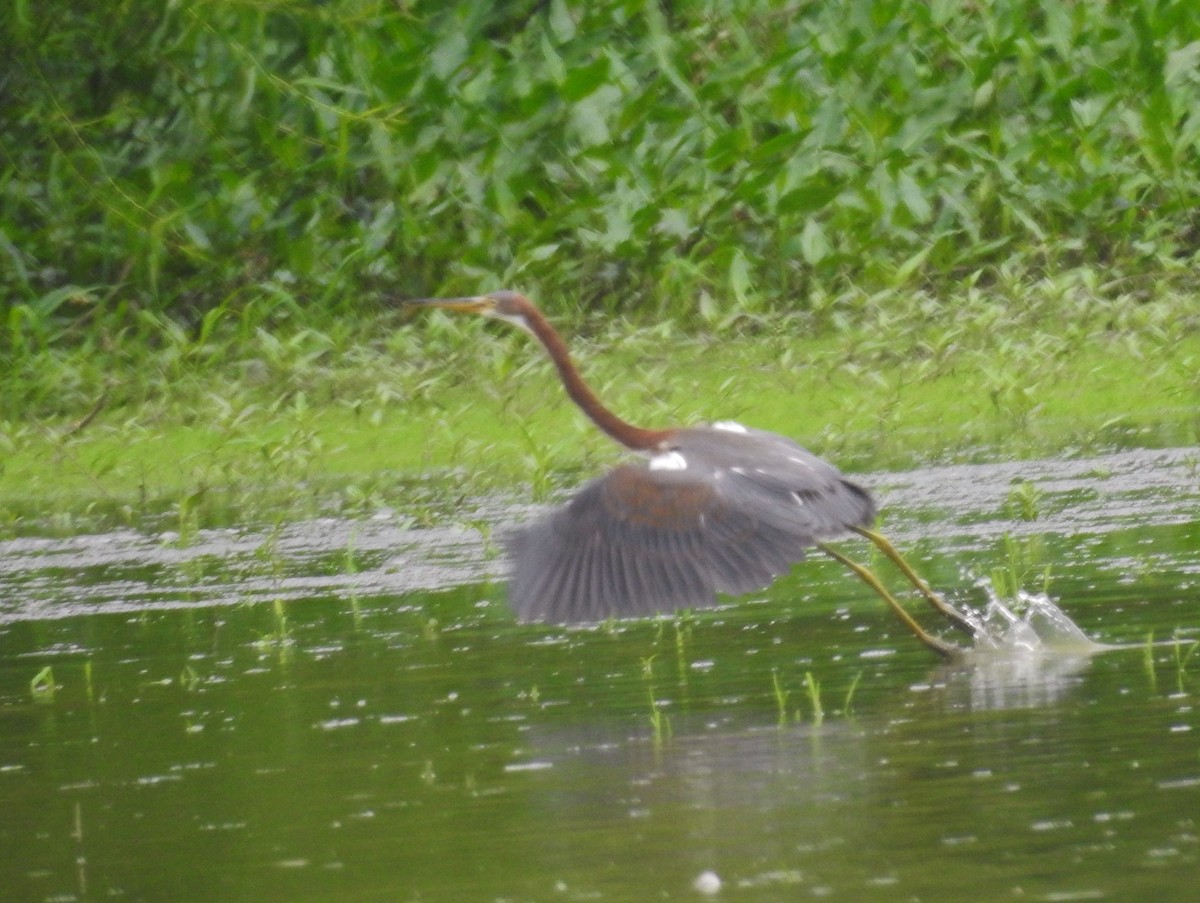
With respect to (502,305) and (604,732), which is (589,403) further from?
(604,732)

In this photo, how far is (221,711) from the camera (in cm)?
598

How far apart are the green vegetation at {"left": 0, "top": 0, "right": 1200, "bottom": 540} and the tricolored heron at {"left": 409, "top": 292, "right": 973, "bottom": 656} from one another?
4495 millimetres

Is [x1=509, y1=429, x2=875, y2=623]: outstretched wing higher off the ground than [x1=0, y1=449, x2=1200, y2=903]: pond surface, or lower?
higher

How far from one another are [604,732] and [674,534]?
0.75 m

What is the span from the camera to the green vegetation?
448 inches

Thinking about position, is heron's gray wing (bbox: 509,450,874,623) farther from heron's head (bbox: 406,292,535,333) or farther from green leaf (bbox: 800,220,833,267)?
green leaf (bbox: 800,220,833,267)

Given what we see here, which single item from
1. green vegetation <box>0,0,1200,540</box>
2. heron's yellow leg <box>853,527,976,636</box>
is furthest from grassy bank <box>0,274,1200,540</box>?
heron's yellow leg <box>853,527,976,636</box>

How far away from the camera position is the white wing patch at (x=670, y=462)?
6.21 m

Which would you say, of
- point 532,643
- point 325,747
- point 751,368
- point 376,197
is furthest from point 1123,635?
point 376,197

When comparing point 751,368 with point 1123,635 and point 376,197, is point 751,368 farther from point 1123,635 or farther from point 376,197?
point 1123,635

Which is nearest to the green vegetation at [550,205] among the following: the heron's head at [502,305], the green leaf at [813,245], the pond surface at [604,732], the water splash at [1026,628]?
the green leaf at [813,245]

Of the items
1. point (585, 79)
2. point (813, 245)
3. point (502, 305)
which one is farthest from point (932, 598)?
point (585, 79)

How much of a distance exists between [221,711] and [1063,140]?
25.6 ft

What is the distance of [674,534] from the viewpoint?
6.06 meters
